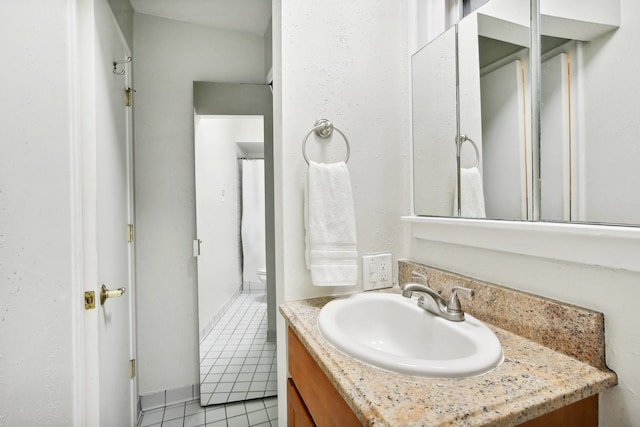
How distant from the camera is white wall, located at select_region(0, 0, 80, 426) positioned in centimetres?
69

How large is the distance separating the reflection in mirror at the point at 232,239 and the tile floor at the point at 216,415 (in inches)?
1.8

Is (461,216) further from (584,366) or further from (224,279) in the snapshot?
Result: (224,279)

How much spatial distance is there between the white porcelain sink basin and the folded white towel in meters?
0.31

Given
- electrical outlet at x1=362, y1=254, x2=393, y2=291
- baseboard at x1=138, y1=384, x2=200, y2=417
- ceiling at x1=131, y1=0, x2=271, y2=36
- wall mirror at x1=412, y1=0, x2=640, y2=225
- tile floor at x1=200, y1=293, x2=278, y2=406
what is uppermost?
ceiling at x1=131, y1=0, x2=271, y2=36

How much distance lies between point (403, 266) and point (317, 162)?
0.52 meters

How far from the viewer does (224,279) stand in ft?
6.80

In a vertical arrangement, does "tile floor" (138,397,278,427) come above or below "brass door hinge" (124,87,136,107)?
below

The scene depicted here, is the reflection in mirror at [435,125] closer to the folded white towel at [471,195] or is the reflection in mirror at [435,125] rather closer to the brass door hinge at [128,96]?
the folded white towel at [471,195]

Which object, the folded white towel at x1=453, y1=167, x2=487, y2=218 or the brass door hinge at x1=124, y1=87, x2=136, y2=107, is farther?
the brass door hinge at x1=124, y1=87, x2=136, y2=107

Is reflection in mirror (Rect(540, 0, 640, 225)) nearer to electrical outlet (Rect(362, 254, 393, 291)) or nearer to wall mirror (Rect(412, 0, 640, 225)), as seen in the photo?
wall mirror (Rect(412, 0, 640, 225))

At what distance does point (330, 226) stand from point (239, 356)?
1413 mm

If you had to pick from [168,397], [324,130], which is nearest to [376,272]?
[324,130]

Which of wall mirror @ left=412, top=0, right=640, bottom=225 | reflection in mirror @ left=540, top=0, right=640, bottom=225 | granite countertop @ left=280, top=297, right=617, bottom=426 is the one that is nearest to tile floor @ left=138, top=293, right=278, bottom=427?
granite countertop @ left=280, top=297, right=617, bottom=426

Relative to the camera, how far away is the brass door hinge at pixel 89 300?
3.24ft
